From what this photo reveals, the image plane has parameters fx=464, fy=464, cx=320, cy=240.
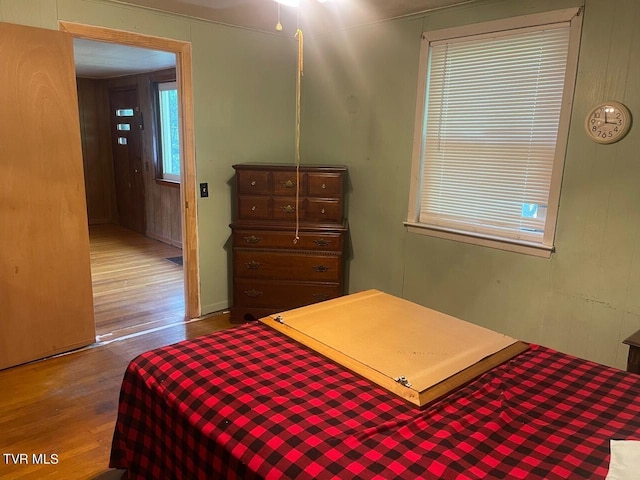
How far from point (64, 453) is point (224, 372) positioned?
1.21 m


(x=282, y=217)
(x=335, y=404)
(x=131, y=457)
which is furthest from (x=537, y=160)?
(x=131, y=457)

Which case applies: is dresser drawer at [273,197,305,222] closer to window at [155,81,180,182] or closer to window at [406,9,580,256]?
window at [406,9,580,256]

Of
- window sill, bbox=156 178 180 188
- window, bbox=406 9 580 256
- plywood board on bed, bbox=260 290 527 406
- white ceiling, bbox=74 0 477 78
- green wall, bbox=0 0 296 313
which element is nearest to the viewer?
plywood board on bed, bbox=260 290 527 406

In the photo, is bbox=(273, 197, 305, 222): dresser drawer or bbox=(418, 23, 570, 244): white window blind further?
bbox=(273, 197, 305, 222): dresser drawer

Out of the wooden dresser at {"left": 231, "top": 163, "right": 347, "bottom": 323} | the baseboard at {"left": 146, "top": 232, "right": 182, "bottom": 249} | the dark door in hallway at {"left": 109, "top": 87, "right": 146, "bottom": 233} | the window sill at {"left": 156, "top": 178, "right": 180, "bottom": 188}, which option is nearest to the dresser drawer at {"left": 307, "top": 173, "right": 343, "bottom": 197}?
the wooden dresser at {"left": 231, "top": 163, "right": 347, "bottom": 323}

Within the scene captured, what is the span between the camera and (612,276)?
250 cm

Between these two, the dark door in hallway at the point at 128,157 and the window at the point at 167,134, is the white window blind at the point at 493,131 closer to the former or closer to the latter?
the window at the point at 167,134

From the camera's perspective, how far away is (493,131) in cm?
290

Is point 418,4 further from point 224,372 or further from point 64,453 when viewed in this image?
point 64,453

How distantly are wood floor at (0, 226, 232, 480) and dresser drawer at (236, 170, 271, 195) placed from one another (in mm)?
1065

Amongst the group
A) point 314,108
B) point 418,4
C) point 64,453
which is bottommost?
point 64,453

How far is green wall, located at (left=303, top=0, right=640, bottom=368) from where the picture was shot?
2406 millimetres

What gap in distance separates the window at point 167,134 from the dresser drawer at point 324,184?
2859 millimetres

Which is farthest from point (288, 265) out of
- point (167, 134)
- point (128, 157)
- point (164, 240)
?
point (128, 157)
